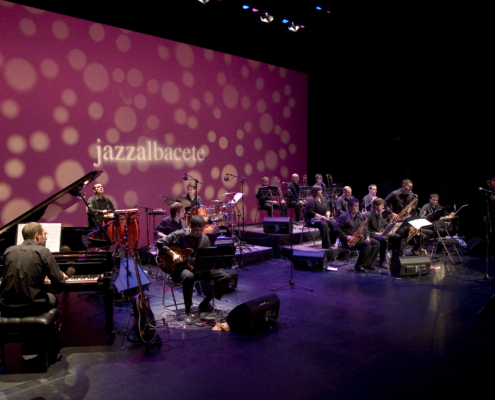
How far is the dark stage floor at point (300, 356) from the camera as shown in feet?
12.6

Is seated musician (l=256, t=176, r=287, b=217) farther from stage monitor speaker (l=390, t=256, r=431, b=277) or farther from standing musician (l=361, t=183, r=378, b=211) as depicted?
stage monitor speaker (l=390, t=256, r=431, b=277)

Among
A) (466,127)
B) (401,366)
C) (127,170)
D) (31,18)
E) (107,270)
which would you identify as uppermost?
(31,18)

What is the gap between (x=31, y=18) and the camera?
8352 millimetres

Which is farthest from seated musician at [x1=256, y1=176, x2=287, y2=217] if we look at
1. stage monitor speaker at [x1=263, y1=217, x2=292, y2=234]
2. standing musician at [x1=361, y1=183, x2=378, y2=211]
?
standing musician at [x1=361, y1=183, x2=378, y2=211]

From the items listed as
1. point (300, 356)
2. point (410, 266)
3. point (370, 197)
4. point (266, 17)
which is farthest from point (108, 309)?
point (370, 197)

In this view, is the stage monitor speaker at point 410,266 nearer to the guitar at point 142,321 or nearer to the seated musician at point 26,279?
the guitar at point 142,321

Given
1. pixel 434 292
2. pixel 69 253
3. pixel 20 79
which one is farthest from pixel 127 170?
pixel 434 292

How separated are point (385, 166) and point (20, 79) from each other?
968 cm

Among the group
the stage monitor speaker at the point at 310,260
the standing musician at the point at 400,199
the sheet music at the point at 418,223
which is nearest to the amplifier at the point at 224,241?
the stage monitor speaker at the point at 310,260

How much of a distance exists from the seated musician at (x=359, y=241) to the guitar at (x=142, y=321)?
15.9ft

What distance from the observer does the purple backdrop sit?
828cm

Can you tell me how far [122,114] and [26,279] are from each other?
6058 mm

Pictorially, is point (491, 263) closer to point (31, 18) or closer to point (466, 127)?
point (466, 127)

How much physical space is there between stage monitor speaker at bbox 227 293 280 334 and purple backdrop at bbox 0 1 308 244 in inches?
202
